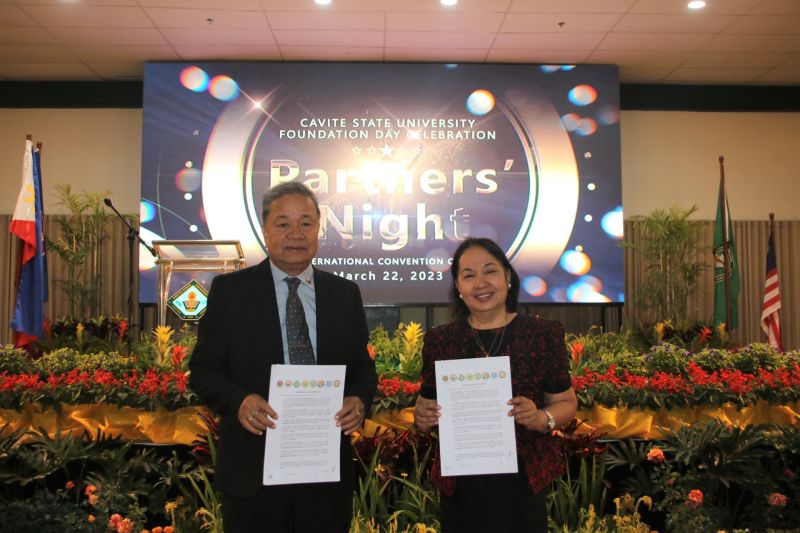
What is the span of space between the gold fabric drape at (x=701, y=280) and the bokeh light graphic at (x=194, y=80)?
221 centimetres

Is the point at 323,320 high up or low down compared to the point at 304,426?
up

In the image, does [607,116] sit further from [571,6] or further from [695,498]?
[695,498]

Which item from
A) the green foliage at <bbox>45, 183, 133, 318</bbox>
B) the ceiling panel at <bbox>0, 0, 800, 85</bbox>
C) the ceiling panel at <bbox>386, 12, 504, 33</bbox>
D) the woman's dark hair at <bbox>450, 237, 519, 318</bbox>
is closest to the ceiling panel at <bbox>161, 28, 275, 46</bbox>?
the ceiling panel at <bbox>0, 0, 800, 85</bbox>

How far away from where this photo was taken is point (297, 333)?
209 cm

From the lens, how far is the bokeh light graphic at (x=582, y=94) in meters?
9.07

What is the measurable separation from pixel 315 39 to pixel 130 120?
311 centimetres

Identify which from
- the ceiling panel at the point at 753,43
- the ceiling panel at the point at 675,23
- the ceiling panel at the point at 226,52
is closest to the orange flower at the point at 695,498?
the ceiling panel at the point at 675,23

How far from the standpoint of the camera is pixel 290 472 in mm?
1948

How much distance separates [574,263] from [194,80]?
16.9 ft

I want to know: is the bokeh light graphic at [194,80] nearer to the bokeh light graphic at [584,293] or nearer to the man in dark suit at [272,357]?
the bokeh light graphic at [584,293]

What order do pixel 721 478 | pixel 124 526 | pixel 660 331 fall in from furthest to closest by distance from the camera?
pixel 660 331 → pixel 721 478 → pixel 124 526

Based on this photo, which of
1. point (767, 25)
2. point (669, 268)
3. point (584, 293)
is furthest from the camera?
point (669, 268)

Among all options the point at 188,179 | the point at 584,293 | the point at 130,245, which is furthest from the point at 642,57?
the point at 130,245

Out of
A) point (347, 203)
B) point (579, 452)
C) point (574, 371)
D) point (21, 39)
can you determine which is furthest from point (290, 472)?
point (21, 39)
